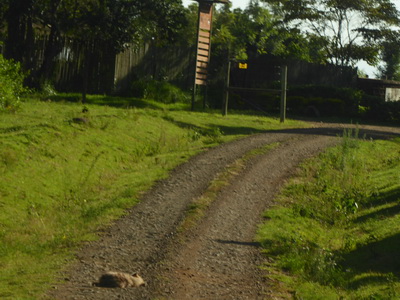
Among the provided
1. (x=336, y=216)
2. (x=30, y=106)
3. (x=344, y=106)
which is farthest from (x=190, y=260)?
(x=344, y=106)

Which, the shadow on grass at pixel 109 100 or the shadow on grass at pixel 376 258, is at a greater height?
the shadow on grass at pixel 109 100

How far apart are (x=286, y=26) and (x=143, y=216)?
4371 centimetres

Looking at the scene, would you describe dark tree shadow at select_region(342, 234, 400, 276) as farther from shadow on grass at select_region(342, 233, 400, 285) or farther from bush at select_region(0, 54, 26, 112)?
bush at select_region(0, 54, 26, 112)

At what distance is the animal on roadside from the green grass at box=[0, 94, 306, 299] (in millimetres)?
609

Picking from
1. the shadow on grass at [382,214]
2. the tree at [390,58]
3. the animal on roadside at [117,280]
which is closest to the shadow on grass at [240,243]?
the animal on roadside at [117,280]

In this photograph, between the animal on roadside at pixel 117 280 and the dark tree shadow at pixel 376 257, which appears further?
the dark tree shadow at pixel 376 257

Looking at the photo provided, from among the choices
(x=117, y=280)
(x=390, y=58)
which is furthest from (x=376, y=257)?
(x=390, y=58)

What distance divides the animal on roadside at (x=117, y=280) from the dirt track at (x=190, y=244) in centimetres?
12

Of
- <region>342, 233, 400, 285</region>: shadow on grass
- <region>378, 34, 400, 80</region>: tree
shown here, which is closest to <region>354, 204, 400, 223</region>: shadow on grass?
<region>342, 233, 400, 285</region>: shadow on grass

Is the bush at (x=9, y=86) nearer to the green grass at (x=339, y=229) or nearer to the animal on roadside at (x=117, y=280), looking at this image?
the green grass at (x=339, y=229)

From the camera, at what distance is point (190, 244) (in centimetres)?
1188

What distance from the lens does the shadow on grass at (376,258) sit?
1240 centimetres

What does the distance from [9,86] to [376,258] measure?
10232mm

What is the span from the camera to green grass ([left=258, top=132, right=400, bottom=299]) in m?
11.1
